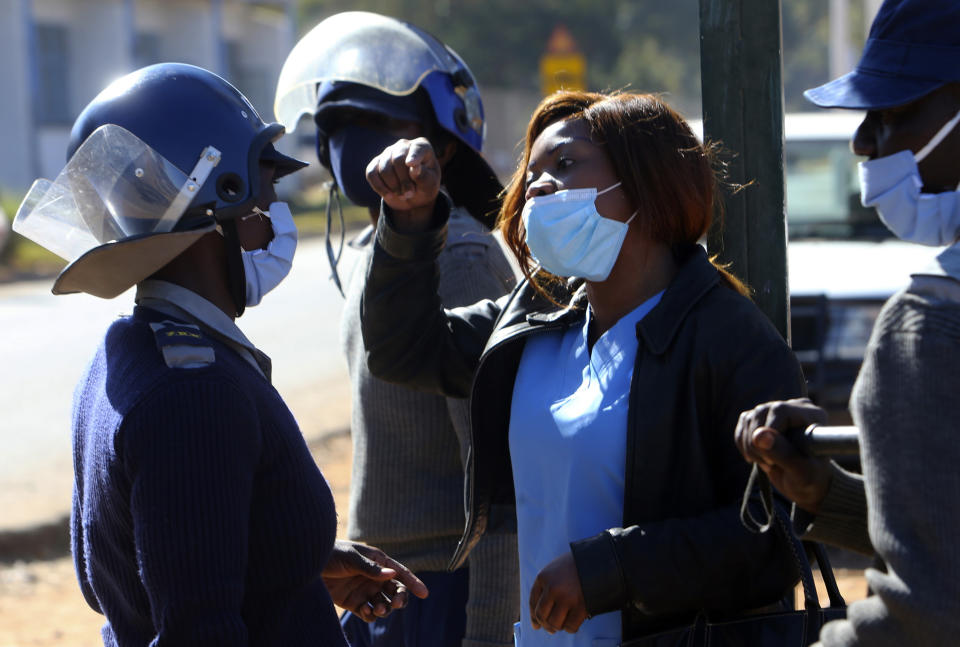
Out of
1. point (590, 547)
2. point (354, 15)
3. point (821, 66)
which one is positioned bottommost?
point (821, 66)

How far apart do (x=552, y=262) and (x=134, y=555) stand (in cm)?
96

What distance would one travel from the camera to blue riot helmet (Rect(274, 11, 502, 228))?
3.29m

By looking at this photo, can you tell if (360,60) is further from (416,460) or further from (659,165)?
(659,165)

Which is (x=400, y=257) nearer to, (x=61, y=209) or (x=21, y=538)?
(x=61, y=209)

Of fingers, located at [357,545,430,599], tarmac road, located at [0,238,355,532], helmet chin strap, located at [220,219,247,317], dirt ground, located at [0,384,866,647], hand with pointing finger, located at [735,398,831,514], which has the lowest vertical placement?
tarmac road, located at [0,238,355,532]

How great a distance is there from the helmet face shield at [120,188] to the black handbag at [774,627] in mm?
1096

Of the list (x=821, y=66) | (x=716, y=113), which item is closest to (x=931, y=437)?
(x=716, y=113)

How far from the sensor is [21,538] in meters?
6.40

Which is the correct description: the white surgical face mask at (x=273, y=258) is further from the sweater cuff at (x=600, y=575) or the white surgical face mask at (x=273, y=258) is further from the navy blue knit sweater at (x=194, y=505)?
the sweater cuff at (x=600, y=575)

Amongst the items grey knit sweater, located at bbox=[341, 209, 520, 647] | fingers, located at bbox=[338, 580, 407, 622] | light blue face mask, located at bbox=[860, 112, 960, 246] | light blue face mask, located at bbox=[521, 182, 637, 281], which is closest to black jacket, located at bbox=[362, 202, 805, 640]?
light blue face mask, located at bbox=[521, 182, 637, 281]

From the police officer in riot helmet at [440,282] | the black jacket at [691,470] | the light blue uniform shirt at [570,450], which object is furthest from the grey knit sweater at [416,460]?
the black jacket at [691,470]

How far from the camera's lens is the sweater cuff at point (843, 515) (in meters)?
1.83

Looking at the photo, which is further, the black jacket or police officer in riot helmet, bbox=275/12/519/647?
police officer in riot helmet, bbox=275/12/519/647

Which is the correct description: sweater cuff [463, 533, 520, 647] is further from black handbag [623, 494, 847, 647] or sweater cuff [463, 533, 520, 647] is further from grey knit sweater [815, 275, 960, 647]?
grey knit sweater [815, 275, 960, 647]
